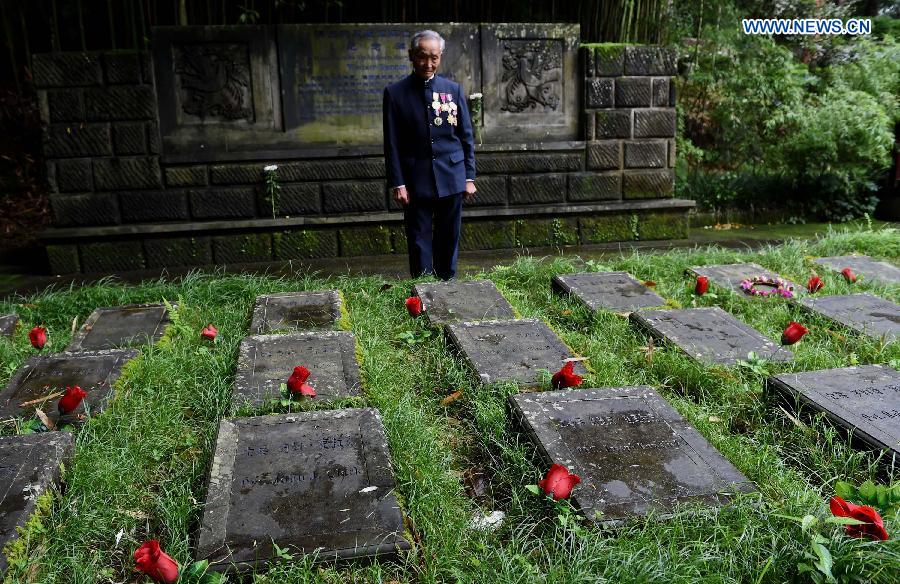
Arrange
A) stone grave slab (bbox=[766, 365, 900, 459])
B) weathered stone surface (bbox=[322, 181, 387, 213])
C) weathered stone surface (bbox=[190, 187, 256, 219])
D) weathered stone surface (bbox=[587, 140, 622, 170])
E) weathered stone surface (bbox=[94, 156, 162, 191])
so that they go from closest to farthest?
stone grave slab (bbox=[766, 365, 900, 459])
weathered stone surface (bbox=[94, 156, 162, 191])
weathered stone surface (bbox=[190, 187, 256, 219])
weathered stone surface (bbox=[322, 181, 387, 213])
weathered stone surface (bbox=[587, 140, 622, 170])

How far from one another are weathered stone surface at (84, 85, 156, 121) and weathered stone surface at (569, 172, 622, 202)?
3820mm

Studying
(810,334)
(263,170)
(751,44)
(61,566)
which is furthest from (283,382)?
(751,44)

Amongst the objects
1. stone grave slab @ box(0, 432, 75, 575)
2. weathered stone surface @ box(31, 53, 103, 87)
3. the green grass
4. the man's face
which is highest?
weathered stone surface @ box(31, 53, 103, 87)

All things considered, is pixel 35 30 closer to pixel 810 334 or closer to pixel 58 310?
pixel 58 310

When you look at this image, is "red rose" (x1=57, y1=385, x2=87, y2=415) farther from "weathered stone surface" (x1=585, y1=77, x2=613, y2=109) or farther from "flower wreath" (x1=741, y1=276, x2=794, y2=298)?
"weathered stone surface" (x1=585, y1=77, x2=613, y2=109)

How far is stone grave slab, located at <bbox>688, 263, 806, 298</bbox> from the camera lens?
460cm

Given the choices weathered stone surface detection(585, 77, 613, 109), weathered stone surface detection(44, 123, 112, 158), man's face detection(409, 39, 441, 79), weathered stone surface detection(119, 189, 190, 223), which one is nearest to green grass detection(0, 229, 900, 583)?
man's face detection(409, 39, 441, 79)

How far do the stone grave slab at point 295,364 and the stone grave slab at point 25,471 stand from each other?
0.67 metres

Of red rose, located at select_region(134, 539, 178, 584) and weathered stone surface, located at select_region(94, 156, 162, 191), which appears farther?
weathered stone surface, located at select_region(94, 156, 162, 191)

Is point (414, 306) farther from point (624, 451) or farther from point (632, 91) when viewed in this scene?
point (632, 91)

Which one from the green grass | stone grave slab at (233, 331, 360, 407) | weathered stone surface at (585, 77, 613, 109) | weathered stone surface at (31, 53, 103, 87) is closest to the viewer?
the green grass

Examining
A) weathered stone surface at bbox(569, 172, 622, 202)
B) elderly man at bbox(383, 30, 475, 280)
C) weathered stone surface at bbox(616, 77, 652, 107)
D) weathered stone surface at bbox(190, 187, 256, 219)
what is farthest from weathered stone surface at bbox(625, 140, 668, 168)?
weathered stone surface at bbox(190, 187, 256, 219)

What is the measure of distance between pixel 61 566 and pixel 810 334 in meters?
3.55

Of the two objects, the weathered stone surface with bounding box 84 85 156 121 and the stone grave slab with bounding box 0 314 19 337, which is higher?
the weathered stone surface with bounding box 84 85 156 121
